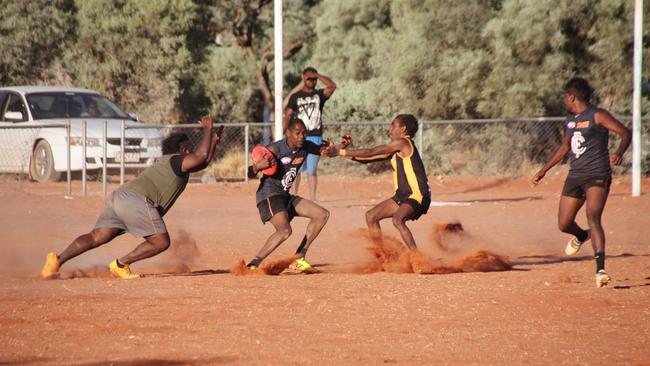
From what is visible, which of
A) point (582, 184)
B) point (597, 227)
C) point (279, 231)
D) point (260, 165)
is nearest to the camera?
point (597, 227)

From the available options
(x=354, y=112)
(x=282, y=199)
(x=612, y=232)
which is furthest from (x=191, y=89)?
(x=282, y=199)

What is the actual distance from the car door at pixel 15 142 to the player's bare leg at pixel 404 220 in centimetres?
1234

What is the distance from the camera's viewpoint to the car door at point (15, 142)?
71.2 ft

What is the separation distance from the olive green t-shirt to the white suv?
10.5m

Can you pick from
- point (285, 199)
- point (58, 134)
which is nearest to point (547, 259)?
point (285, 199)

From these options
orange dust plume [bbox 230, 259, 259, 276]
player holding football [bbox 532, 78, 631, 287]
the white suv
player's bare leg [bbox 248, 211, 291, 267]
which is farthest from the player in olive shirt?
the white suv

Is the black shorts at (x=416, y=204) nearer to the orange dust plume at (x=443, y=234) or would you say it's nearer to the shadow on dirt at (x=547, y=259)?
the orange dust plume at (x=443, y=234)

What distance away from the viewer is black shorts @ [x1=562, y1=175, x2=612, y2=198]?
1011cm

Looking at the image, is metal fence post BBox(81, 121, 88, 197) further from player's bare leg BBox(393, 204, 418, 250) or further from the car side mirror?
player's bare leg BBox(393, 204, 418, 250)

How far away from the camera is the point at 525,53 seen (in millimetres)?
26312

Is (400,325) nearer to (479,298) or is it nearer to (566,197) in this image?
(479,298)

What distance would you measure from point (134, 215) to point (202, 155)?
894 millimetres

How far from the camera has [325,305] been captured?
885cm

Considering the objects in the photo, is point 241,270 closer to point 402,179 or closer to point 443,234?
point 402,179
